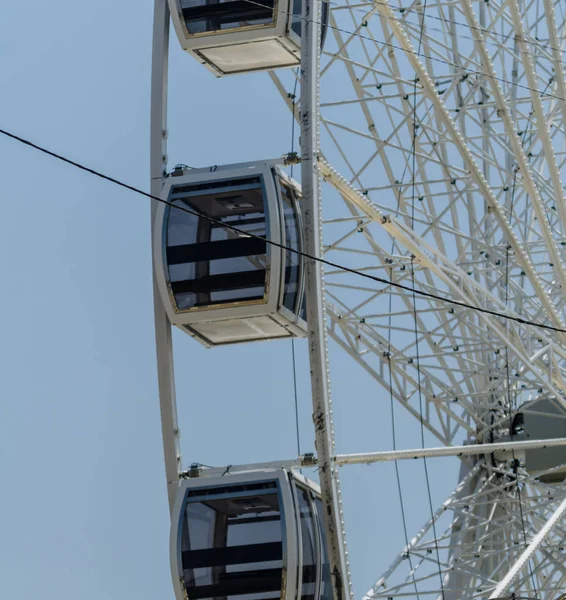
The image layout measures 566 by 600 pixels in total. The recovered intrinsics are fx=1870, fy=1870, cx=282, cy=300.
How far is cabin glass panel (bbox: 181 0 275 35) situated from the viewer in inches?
→ 785

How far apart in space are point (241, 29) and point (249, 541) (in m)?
5.55

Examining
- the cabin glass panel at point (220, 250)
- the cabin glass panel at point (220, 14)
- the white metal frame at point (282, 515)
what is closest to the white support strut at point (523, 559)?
the white metal frame at point (282, 515)

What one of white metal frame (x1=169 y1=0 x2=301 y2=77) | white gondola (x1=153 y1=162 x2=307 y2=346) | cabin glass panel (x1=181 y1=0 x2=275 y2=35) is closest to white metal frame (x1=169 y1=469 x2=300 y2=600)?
white gondola (x1=153 y1=162 x2=307 y2=346)

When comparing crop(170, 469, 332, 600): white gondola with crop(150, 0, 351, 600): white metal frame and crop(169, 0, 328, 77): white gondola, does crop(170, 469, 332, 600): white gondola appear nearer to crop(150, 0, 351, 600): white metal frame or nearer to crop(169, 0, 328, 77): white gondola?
crop(150, 0, 351, 600): white metal frame

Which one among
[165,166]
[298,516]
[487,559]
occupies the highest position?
[165,166]

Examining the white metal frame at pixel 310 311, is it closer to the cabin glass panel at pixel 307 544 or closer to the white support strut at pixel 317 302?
the white support strut at pixel 317 302

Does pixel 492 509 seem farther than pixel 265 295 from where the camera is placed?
Yes

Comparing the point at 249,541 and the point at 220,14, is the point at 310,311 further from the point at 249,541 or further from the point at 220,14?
the point at 220,14

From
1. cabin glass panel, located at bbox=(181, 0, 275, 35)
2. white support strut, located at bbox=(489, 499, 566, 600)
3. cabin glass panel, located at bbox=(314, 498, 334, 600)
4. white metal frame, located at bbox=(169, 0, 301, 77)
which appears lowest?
white support strut, located at bbox=(489, 499, 566, 600)

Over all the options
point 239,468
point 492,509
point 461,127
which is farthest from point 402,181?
point 239,468

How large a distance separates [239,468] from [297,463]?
0.63m

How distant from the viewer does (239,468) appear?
61.3ft

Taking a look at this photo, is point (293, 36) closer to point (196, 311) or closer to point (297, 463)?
point (196, 311)

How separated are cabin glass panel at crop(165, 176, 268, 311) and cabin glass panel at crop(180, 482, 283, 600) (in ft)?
6.48
